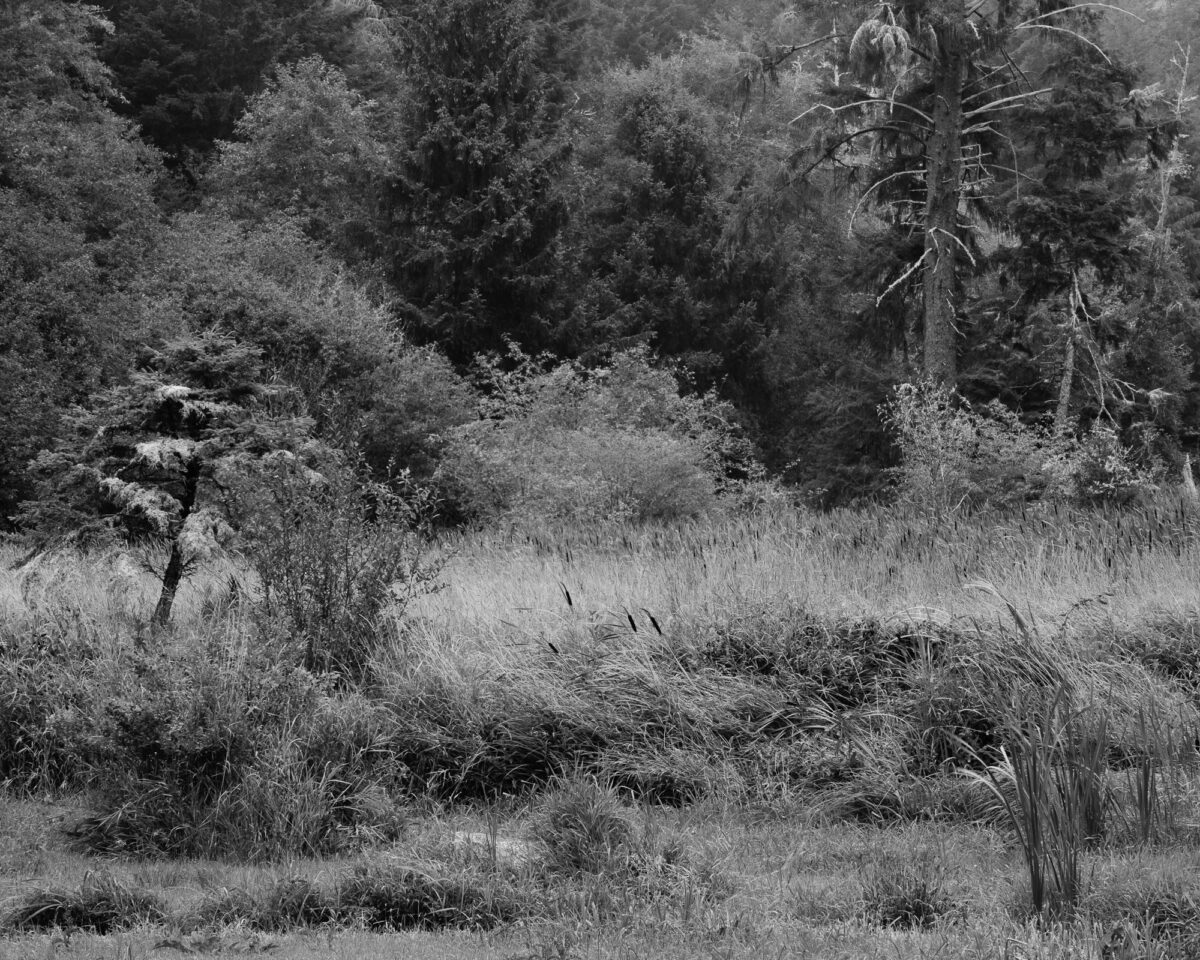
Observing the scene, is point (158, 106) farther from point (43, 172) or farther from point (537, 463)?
point (537, 463)

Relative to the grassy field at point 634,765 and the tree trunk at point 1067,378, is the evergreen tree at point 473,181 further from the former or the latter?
the grassy field at point 634,765

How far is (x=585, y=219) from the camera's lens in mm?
32750

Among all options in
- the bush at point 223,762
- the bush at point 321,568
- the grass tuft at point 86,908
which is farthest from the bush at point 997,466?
the grass tuft at point 86,908

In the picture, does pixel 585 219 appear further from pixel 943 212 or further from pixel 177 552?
pixel 177 552

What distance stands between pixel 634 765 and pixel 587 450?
11.6 m

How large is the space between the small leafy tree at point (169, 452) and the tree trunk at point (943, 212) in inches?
632

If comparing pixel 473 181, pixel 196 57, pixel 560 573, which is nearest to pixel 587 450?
pixel 560 573

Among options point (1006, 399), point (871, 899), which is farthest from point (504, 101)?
point (871, 899)

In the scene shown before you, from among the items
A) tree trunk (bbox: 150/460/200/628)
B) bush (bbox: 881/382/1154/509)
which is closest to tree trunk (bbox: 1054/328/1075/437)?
bush (bbox: 881/382/1154/509)

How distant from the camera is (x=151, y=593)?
999cm

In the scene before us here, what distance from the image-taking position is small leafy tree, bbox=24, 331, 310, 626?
336 inches

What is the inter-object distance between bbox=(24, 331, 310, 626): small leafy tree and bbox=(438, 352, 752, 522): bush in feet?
20.8

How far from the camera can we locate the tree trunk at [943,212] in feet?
75.3

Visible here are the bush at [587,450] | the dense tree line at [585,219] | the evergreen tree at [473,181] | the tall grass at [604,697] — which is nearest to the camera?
the tall grass at [604,697]
